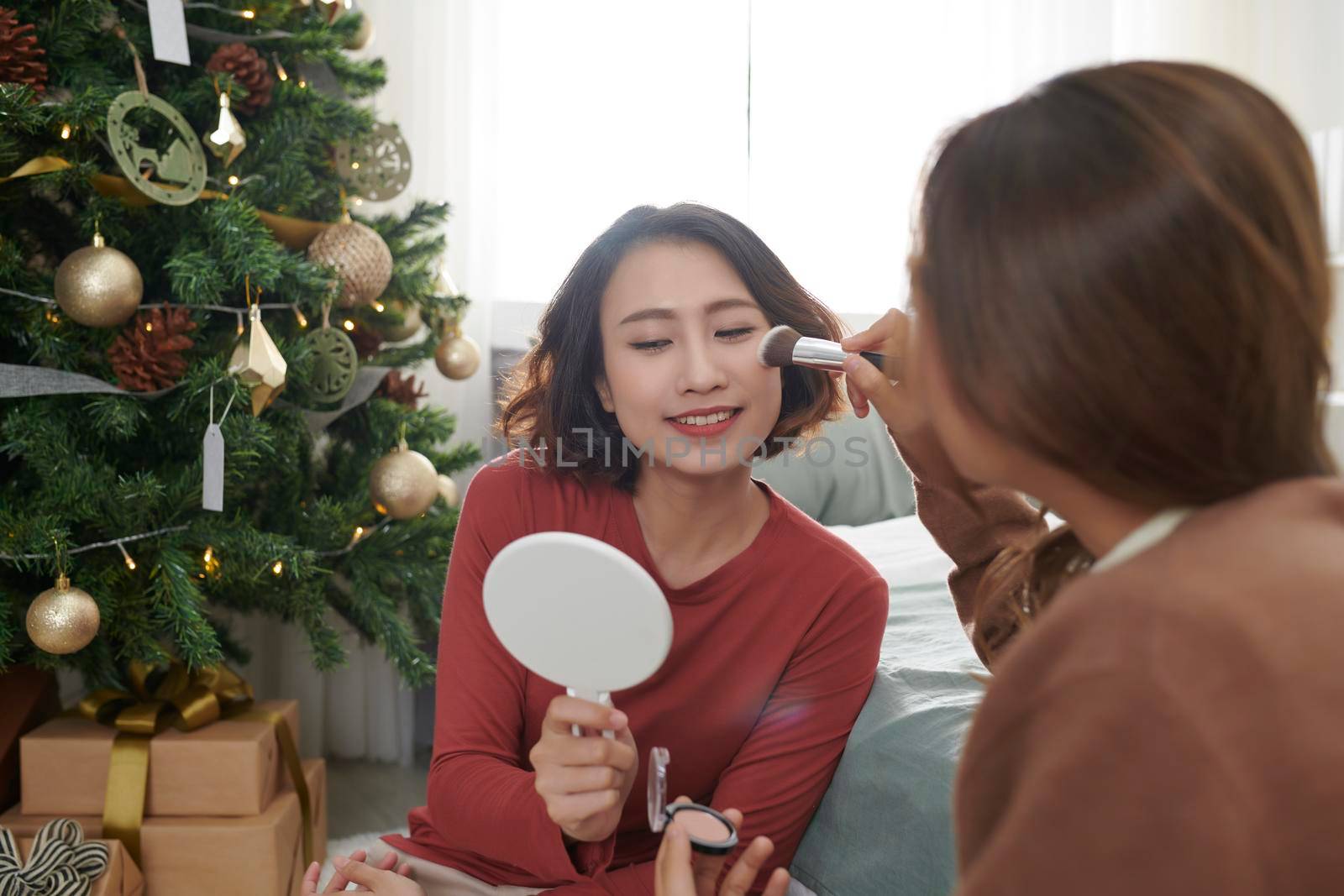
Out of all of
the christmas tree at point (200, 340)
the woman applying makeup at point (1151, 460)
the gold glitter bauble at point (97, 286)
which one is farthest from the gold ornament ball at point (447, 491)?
the woman applying makeup at point (1151, 460)

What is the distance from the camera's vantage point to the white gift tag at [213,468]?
1350 mm

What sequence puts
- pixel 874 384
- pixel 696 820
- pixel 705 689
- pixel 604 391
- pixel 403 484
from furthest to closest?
pixel 403 484
pixel 604 391
pixel 705 689
pixel 874 384
pixel 696 820

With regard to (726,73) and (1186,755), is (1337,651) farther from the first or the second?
(726,73)

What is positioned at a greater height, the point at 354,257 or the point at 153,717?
the point at 354,257

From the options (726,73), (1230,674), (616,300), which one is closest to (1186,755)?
(1230,674)

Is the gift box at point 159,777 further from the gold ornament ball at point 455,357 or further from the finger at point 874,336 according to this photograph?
the finger at point 874,336

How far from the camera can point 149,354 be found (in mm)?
1365

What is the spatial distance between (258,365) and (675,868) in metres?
0.92

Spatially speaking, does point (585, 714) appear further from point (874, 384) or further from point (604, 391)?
point (604, 391)

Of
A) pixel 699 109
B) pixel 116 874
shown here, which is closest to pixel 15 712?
pixel 116 874

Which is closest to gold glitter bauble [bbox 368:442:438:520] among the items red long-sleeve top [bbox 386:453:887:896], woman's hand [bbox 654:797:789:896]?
red long-sleeve top [bbox 386:453:887:896]

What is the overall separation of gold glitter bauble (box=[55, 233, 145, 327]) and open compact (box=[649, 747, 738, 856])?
0.96 meters

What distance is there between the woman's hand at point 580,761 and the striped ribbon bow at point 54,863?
0.91m

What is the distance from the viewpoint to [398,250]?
1.74 metres
